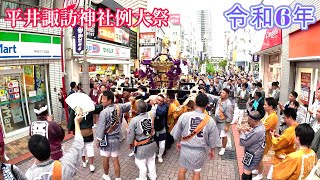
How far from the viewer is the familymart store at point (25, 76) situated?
340 inches

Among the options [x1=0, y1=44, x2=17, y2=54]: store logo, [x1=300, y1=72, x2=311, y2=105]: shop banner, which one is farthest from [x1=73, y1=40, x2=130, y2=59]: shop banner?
[x1=300, y1=72, x2=311, y2=105]: shop banner

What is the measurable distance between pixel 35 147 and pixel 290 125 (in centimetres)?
429

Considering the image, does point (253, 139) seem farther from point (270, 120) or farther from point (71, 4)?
point (71, 4)

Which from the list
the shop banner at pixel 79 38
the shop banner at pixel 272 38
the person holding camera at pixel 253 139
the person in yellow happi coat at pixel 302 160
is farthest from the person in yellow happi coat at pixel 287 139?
the shop banner at pixel 79 38

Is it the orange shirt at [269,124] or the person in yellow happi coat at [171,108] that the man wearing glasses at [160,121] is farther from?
the orange shirt at [269,124]

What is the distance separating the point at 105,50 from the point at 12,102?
940 cm

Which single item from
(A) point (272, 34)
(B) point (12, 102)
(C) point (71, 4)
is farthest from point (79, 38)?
(A) point (272, 34)

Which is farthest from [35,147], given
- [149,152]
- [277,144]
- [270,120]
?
[270,120]

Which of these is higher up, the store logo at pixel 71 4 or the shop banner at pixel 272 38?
the store logo at pixel 71 4

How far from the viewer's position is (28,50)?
914 cm

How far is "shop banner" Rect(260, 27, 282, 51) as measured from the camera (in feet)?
38.0

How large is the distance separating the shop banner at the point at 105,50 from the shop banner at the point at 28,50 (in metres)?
2.23

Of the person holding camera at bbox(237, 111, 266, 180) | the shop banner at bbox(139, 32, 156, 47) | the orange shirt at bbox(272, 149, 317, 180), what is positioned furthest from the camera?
the shop banner at bbox(139, 32, 156, 47)

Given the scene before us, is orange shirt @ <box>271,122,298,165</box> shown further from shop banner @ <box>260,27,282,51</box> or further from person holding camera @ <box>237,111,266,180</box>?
shop banner @ <box>260,27,282,51</box>
